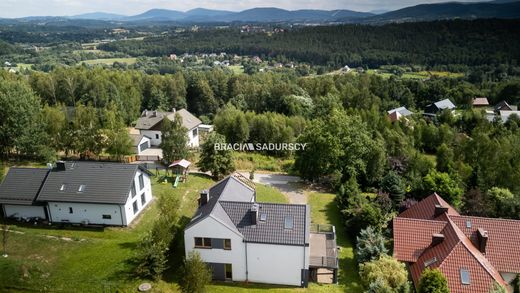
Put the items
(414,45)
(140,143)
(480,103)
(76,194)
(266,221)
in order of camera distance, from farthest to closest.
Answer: (414,45) → (480,103) → (140,143) → (76,194) → (266,221)

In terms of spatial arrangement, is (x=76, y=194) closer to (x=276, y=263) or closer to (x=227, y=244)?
(x=227, y=244)

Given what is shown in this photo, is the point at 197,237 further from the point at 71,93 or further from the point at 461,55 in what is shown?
the point at 461,55

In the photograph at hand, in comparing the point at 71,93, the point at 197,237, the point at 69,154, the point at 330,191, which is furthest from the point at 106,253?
the point at 71,93

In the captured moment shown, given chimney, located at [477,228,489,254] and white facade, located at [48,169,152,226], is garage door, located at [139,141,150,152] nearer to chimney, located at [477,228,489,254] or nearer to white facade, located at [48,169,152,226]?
white facade, located at [48,169,152,226]

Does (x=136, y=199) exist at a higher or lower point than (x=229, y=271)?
higher

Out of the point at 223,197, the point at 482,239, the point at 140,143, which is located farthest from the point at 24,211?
the point at 482,239

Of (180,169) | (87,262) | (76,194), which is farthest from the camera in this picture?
(180,169)
